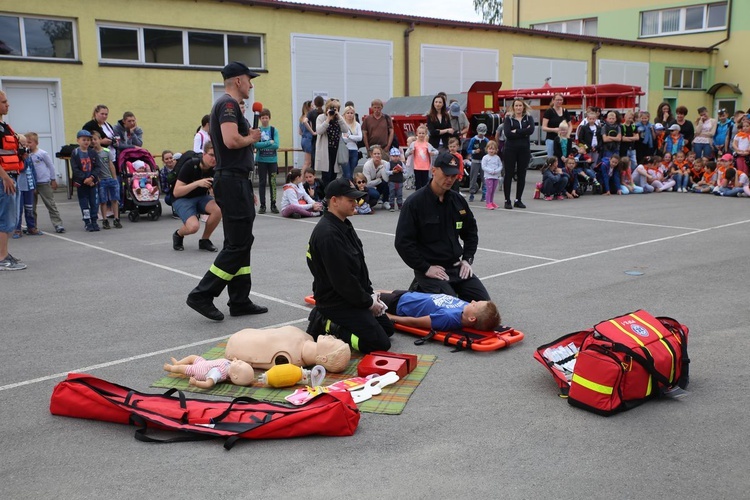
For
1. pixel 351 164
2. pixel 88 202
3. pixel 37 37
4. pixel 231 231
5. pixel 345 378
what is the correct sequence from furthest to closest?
pixel 37 37 < pixel 351 164 < pixel 88 202 < pixel 231 231 < pixel 345 378

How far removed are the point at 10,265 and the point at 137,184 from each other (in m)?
4.47

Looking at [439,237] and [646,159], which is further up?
[646,159]

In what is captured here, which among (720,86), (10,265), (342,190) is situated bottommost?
(10,265)

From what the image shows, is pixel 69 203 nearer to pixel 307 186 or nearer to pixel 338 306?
pixel 307 186

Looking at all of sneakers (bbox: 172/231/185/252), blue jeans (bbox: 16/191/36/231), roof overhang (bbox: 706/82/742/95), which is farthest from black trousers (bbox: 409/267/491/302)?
roof overhang (bbox: 706/82/742/95)

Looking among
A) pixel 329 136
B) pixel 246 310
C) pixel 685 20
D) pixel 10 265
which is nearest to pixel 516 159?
pixel 329 136

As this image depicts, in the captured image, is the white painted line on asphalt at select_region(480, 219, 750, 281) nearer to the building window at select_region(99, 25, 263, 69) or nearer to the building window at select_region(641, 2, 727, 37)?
the building window at select_region(99, 25, 263, 69)

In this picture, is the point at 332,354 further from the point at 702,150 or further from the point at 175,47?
the point at 175,47

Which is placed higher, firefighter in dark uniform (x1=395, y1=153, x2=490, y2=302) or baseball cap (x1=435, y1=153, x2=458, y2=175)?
baseball cap (x1=435, y1=153, x2=458, y2=175)

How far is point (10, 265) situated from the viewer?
9.01 m

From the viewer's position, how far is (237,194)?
6566mm

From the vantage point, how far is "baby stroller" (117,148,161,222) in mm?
13234

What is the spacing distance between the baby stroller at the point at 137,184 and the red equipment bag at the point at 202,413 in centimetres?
913

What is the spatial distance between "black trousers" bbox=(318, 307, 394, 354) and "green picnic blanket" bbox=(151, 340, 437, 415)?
213 mm
